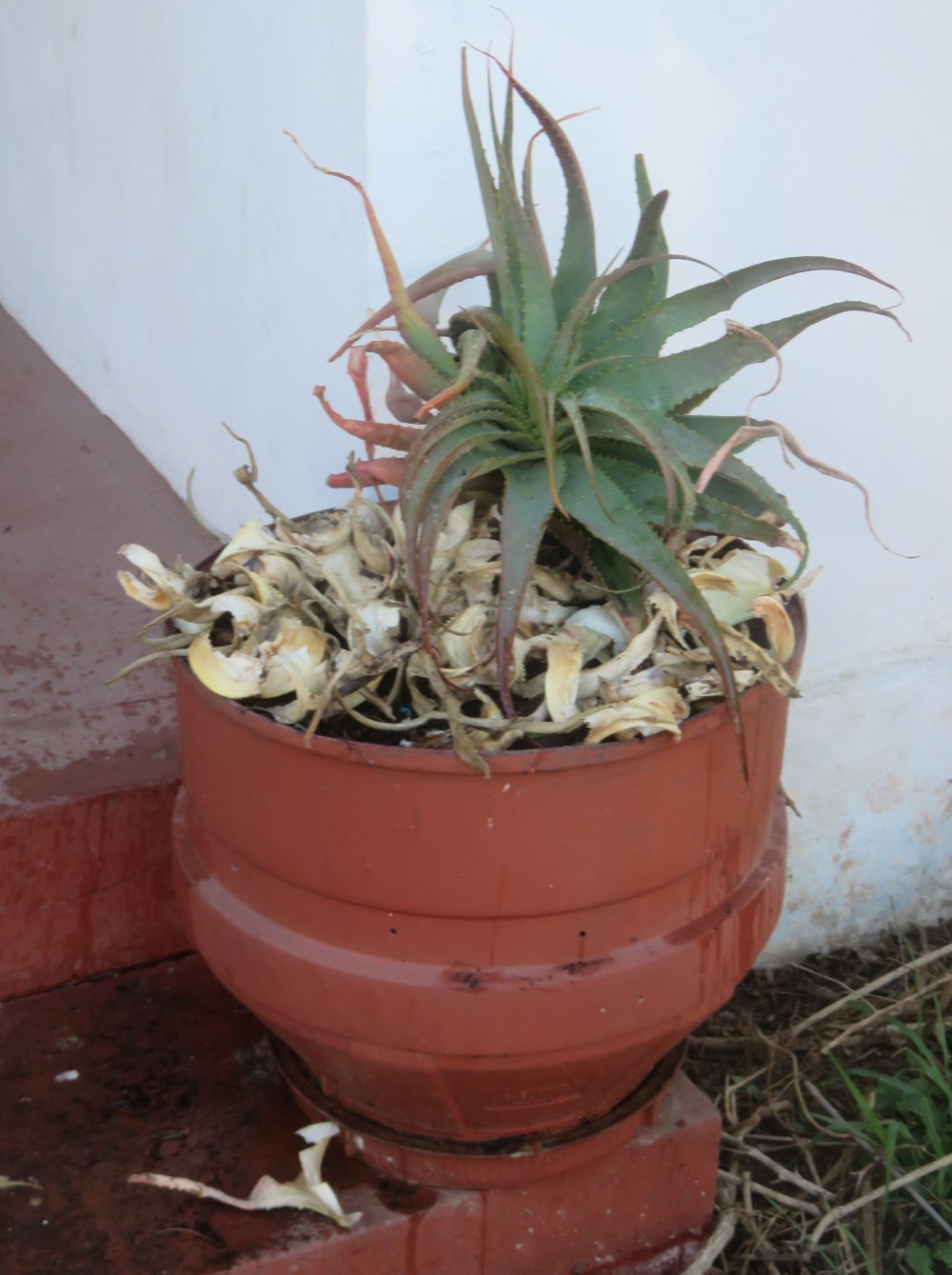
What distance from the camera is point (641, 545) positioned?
1049 mm

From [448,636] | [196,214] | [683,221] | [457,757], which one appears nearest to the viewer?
[457,757]

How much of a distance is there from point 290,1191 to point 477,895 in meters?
0.45

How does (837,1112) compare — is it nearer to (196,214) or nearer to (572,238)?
(572,238)

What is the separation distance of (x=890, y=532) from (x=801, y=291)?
0.39m

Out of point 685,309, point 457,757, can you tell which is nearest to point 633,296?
point 685,309

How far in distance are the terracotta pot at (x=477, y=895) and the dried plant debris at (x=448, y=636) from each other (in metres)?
0.04

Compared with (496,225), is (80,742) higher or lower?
lower

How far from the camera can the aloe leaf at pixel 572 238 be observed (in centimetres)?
113

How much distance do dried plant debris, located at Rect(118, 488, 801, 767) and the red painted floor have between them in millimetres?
530

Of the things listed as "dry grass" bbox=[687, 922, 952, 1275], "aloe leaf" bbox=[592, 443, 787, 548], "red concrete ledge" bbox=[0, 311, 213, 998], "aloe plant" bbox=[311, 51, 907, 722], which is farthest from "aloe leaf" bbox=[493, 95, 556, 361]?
"dry grass" bbox=[687, 922, 952, 1275]

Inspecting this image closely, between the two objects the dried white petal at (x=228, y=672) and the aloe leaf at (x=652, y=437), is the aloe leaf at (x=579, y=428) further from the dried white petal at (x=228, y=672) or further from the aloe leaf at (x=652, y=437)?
the dried white petal at (x=228, y=672)

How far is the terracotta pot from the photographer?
40.6 inches

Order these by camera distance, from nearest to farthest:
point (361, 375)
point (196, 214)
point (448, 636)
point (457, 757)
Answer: point (457, 757) → point (448, 636) → point (361, 375) → point (196, 214)

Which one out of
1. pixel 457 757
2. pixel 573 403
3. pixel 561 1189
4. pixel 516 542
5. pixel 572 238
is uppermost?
pixel 572 238
